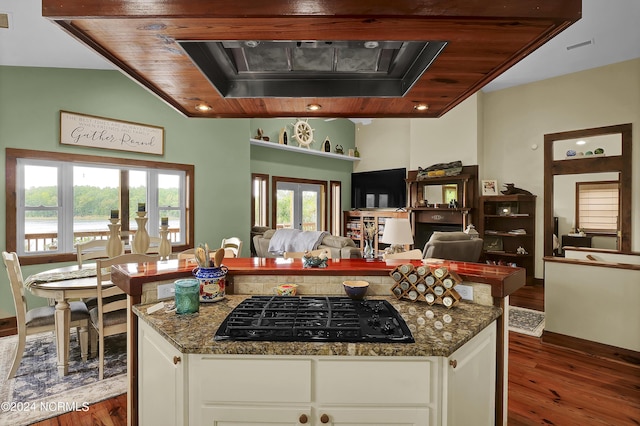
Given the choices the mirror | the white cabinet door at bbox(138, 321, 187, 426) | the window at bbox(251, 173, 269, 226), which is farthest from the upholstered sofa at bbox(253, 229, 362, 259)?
the mirror

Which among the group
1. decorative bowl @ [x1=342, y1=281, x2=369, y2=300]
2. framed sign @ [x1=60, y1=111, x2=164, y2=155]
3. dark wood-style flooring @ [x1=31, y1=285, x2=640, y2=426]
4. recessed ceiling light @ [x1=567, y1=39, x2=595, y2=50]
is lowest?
dark wood-style flooring @ [x1=31, y1=285, x2=640, y2=426]

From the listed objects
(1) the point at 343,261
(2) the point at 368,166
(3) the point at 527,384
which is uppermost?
(2) the point at 368,166

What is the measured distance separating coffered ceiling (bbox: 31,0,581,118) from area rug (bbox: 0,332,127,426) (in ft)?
6.96

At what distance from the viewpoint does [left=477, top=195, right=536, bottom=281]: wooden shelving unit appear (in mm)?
5992

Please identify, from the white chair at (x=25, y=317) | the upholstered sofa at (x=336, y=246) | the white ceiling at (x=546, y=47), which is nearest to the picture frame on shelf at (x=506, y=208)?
the white ceiling at (x=546, y=47)

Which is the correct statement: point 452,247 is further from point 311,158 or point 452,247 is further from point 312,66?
point 311,158

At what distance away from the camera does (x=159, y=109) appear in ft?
15.7

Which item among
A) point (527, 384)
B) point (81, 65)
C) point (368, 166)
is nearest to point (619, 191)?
point (527, 384)

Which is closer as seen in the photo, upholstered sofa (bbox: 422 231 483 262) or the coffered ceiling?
the coffered ceiling

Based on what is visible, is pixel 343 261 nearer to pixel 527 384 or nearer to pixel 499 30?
pixel 499 30

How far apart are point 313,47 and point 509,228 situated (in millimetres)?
6370

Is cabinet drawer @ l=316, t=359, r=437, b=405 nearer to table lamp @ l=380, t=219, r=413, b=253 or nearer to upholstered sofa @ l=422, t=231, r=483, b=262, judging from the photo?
table lamp @ l=380, t=219, r=413, b=253

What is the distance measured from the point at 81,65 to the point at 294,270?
412 centimetres

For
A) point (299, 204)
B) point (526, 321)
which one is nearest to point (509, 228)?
point (526, 321)
